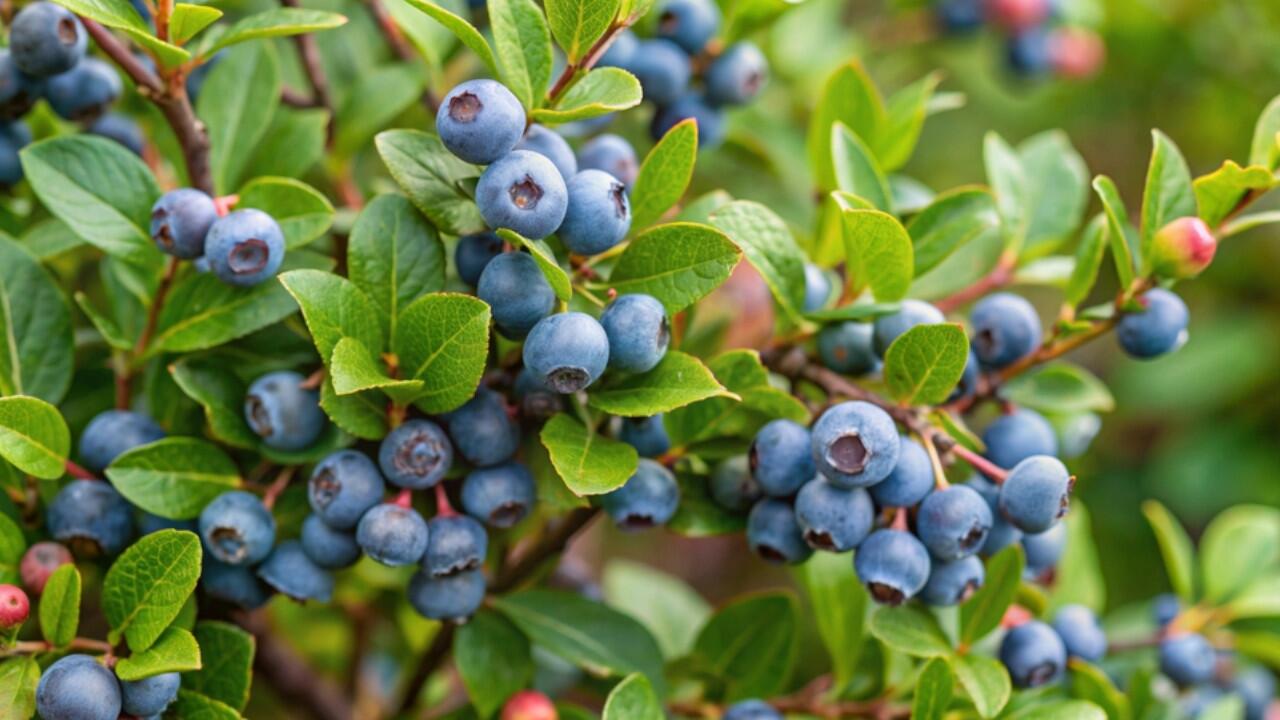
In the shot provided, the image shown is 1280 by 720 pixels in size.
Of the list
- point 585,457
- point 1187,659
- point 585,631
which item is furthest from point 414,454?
point 1187,659

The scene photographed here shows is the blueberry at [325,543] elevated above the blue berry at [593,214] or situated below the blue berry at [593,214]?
below

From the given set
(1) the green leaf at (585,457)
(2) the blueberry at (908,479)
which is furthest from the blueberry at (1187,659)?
(1) the green leaf at (585,457)

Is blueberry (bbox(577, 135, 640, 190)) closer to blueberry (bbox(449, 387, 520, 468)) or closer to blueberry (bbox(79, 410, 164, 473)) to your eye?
blueberry (bbox(449, 387, 520, 468))

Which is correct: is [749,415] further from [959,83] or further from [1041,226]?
[959,83]

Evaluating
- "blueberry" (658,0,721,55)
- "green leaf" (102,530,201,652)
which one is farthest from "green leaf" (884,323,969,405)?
"green leaf" (102,530,201,652)

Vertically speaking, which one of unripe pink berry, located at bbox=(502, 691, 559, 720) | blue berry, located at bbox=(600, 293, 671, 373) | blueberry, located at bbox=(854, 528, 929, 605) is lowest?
unripe pink berry, located at bbox=(502, 691, 559, 720)

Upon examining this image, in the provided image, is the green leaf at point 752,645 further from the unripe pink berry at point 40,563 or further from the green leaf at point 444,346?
the unripe pink berry at point 40,563

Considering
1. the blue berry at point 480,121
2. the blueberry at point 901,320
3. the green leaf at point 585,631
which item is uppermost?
the blue berry at point 480,121

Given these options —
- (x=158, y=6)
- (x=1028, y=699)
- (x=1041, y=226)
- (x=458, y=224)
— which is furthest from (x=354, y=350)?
(x=1041, y=226)
